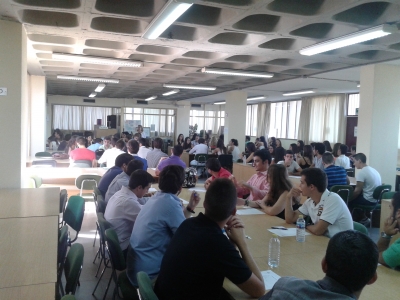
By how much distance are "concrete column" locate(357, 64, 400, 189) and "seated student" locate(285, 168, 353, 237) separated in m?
4.21

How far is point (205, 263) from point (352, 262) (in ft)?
2.41

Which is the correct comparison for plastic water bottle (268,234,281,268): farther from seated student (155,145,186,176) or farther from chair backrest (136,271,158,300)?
seated student (155,145,186,176)

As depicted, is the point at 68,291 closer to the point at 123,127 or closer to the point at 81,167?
the point at 81,167

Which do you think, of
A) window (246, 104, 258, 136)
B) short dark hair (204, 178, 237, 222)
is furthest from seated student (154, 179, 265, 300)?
window (246, 104, 258, 136)

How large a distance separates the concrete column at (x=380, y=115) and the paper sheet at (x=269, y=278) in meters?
5.51

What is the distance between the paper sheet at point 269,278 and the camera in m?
2.02

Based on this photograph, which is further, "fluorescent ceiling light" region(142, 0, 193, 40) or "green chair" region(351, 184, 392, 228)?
"green chair" region(351, 184, 392, 228)

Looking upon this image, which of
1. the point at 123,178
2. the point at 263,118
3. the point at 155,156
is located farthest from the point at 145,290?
the point at 263,118

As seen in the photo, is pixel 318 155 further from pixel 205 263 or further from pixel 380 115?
pixel 205 263

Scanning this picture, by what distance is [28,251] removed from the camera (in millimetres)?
2268

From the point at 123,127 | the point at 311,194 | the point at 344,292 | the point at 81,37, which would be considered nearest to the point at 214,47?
the point at 81,37

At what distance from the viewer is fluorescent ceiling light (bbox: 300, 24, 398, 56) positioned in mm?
4035

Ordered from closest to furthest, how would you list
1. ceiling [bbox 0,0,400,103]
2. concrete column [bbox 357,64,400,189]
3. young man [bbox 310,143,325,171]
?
ceiling [bbox 0,0,400,103]
concrete column [bbox 357,64,400,189]
young man [bbox 310,143,325,171]

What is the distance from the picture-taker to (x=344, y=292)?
1.30 m
